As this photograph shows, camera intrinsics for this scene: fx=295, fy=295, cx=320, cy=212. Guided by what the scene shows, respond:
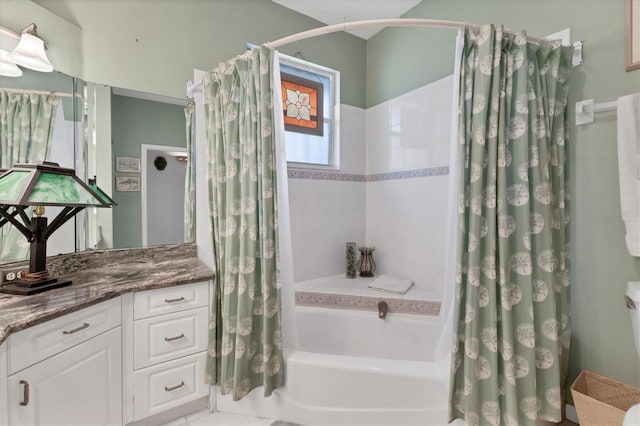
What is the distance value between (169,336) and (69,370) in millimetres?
420

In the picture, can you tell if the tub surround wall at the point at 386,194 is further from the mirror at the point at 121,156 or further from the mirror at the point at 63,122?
the mirror at the point at 63,122

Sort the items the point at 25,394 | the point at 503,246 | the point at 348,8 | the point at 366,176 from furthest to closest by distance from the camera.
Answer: the point at 366,176
the point at 348,8
the point at 503,246
the point at 25,394

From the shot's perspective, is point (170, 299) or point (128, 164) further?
point (128, 164)

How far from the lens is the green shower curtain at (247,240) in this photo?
149 cm

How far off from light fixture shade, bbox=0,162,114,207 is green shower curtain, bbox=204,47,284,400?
0.63 m

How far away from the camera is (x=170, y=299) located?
A: 152 centimetres

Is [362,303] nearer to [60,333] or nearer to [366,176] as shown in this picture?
[366,176]

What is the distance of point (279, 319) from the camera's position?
1.54m

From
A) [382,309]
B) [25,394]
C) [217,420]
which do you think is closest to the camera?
[25,394]

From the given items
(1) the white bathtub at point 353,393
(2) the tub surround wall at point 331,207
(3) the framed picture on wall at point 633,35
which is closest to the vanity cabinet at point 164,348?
(1) the white bathtub at point 353,393

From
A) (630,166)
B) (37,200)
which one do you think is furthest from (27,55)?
(630,166)

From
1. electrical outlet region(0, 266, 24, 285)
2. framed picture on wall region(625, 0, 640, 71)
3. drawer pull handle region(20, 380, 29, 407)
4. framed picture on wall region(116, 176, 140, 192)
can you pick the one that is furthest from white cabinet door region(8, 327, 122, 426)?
framed picture on wall region(625, 0, 640, 71)

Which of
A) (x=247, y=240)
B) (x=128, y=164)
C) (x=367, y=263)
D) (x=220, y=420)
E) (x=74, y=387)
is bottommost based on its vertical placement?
(x=220, y=420)

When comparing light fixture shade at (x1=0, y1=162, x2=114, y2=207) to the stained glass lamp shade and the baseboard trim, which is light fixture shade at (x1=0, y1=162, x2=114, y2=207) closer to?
the stained glass lamp shade
